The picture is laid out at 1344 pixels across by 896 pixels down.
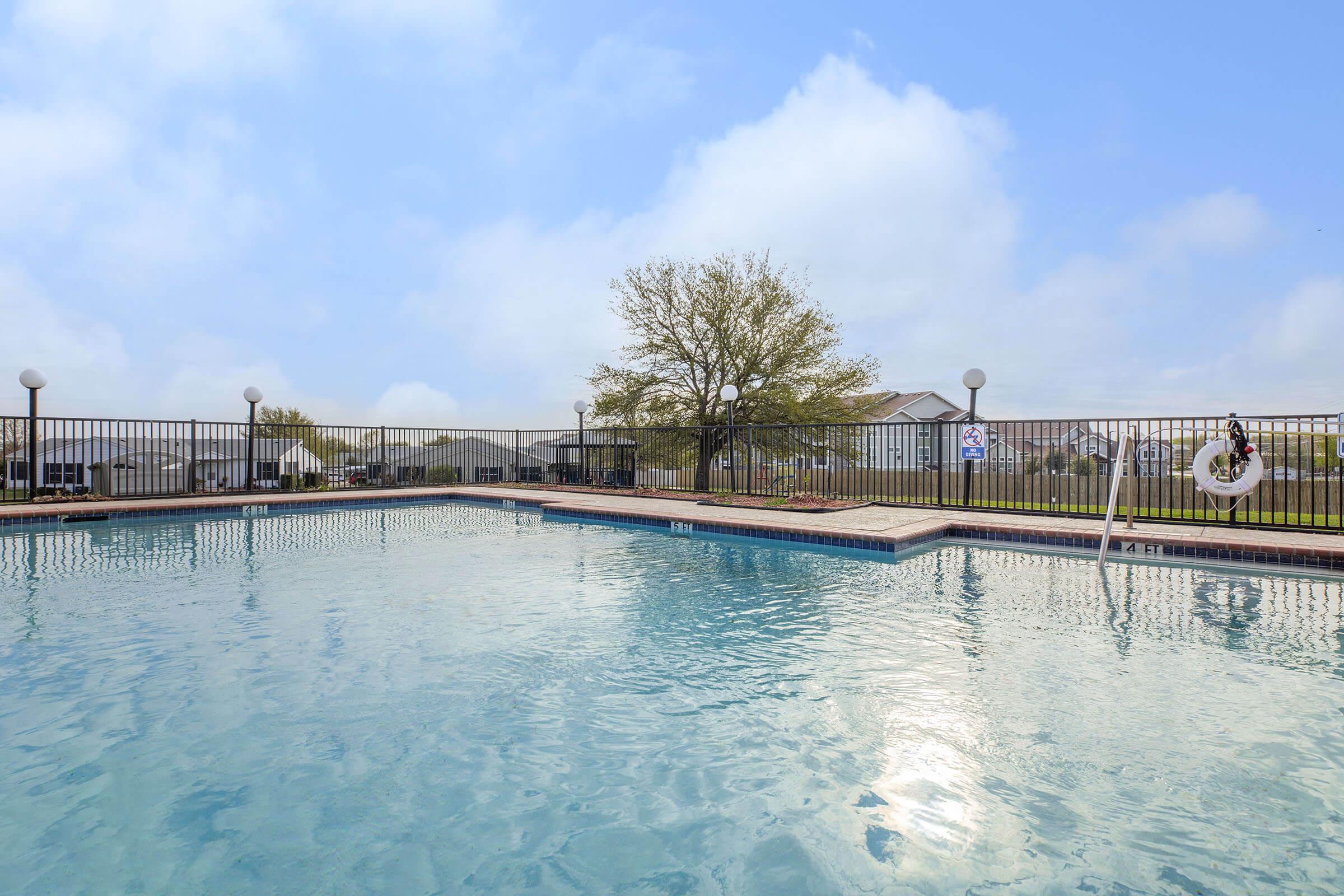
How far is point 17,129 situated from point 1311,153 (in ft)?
61.8

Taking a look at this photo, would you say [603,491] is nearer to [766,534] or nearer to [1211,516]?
[766,534]

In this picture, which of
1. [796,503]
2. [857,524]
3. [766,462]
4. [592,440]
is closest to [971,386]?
[796,503]

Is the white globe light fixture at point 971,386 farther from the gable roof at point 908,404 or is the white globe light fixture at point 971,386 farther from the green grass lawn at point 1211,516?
the gable roof at point 908,404

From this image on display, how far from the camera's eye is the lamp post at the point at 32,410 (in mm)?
9992

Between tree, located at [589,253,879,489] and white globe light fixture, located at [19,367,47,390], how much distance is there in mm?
10742

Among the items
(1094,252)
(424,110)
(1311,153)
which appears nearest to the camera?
(1311,153)

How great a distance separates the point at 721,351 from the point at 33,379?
533 inches

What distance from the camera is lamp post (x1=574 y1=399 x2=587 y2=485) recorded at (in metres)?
14.0

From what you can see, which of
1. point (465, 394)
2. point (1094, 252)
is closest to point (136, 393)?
point (465, 394)

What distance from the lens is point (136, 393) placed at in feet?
47.1

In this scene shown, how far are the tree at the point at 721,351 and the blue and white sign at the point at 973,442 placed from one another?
6978 mm

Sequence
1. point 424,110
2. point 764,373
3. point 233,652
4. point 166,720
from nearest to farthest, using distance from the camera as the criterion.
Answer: point 166,720 → point 233,652 → point 424,110 → point 764,373

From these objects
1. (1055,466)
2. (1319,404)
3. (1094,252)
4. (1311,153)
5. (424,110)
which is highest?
(424,110)

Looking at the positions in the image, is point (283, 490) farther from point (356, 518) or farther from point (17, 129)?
point (17, 129)
